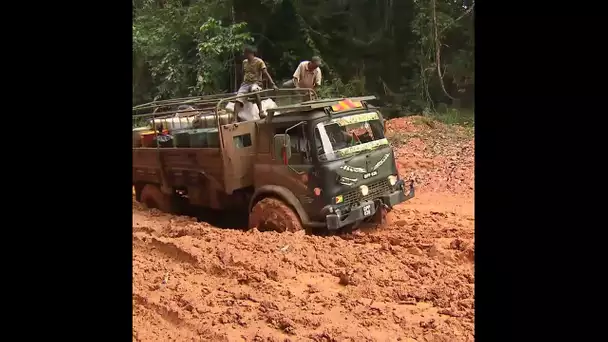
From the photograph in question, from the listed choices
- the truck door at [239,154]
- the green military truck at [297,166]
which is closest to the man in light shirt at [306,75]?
the green military truck at [297,166]

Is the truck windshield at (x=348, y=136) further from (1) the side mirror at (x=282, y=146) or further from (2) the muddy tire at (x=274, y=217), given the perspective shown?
(2) the muddy tire at (x=274, y=217)

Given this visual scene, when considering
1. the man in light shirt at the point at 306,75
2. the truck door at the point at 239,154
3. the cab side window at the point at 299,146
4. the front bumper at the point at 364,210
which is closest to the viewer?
the front bumper at the point at 364,210

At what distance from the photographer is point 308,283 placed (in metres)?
5.40

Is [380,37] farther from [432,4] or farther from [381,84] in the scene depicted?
[432,4]

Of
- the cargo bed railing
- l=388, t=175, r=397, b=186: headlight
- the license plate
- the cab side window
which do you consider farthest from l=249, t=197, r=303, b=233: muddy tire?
the cargo bed railing

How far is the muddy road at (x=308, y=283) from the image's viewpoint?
169 inches

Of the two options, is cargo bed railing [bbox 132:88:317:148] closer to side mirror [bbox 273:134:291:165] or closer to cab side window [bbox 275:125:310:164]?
cab side window [bbox 275:125:310:164]

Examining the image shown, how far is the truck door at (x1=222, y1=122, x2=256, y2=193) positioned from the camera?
23.8 feet

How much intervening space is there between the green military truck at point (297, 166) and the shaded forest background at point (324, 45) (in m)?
7.80

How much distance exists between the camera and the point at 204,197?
26.2 feet

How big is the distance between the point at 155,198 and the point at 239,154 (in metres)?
2.72
